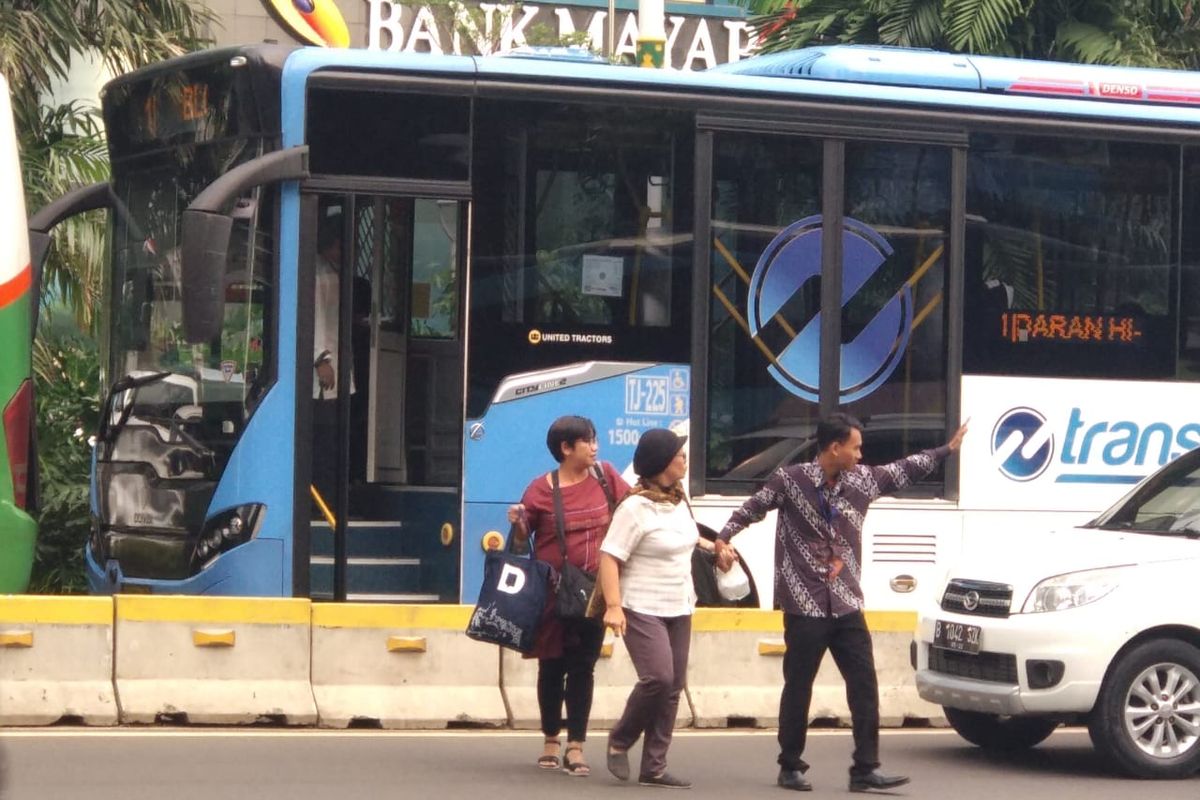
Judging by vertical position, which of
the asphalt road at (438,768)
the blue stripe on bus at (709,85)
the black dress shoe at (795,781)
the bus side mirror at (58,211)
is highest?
the blue stripe on bus at (709,85)

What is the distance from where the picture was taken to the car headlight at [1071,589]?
9430 millimetres

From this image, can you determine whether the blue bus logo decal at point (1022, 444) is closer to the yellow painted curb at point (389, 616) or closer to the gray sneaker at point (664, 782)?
the yellow painted curb at point (389, 616)

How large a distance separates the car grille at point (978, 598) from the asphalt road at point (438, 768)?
778mm

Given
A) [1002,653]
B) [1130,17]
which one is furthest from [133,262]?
[1130,17]

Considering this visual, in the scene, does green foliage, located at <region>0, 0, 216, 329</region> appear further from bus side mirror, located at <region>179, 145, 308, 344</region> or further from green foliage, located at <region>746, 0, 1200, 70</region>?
green foliage, located at <region>746, 0, 1200, 70</region>

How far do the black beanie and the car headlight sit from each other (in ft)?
6.61

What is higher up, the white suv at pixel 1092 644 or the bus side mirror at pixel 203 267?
the bus side mirror at pixel 203 267

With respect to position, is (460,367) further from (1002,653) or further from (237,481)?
(1002,653)

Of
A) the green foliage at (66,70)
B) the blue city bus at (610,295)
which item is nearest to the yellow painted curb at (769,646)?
the blue city bus at (610,295)

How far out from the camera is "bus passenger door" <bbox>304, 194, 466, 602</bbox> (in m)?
11.1

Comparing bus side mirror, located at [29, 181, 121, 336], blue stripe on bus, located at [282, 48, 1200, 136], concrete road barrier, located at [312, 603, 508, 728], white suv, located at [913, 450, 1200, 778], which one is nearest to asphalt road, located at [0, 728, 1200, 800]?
concrete road barrier, located at [312, 603, 508, 728]

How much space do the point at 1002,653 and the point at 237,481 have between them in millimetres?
4189

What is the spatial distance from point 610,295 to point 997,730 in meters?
3.22

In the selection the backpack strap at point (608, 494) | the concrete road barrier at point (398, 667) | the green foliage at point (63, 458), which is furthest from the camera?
the green foliage at point (63, 458)
